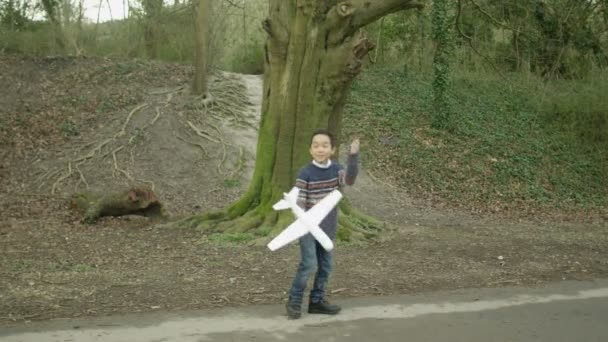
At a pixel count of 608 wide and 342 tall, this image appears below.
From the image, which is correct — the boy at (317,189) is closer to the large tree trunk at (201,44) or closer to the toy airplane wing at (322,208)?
the toy airplane wing at (322,208)

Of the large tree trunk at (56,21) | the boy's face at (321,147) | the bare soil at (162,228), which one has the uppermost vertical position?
the large tree trunk at (56,21)

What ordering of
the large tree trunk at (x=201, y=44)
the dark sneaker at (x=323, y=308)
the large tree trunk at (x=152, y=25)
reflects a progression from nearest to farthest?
the dark sneaker at (x=323, y=308) → the large tree trunk at (x=201, y=44) → the large tree trunk at (x=152, y=25)

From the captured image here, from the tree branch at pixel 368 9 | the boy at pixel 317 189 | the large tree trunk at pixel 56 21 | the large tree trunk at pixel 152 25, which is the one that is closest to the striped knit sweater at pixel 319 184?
the boy at pixel 317 189

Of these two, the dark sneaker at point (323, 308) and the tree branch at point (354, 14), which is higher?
the tree branch at point (354, 14)

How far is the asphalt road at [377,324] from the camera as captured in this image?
554cm

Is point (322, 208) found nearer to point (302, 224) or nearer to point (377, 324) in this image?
point (302, 224)

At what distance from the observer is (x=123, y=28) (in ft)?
87.4

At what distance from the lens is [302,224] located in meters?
5.79

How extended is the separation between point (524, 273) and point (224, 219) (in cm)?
456

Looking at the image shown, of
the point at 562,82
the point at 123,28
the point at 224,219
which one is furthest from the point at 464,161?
the point at 123,28

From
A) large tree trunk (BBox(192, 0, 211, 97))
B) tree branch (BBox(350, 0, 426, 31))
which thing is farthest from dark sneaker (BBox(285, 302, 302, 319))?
large tree trunk (BBox(192, 0, 211, 97))

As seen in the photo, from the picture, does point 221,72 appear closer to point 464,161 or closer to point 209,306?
point 464,161

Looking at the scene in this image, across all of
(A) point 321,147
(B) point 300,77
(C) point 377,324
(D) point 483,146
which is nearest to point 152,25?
(D) point 483,146

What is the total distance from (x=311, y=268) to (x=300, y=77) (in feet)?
14.3
